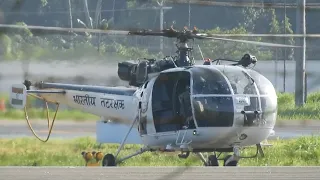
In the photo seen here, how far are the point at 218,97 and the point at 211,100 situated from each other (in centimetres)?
13

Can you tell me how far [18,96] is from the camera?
16016 mm

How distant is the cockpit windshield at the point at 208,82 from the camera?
48.2 feet

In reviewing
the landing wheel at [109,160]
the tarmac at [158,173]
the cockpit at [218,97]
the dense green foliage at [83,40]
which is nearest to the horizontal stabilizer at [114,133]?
the landing wheel at [109,160]

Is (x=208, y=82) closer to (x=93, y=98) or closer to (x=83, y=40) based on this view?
(x=83, y=40)

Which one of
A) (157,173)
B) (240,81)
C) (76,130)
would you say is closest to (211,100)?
(240,81)

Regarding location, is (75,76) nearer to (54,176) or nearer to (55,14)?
(55,14)

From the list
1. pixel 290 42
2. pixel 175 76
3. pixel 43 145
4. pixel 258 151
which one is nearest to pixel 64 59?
pixel 175 76

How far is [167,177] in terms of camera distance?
7.61 meters

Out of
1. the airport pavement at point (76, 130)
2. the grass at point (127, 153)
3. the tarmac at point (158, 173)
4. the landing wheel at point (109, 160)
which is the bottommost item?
the airport pavement at point (76, 130)

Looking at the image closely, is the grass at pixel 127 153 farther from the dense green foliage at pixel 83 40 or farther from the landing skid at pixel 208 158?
the dense green foliage at pixel 83 40

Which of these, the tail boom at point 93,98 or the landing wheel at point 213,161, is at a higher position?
the tail boom at point 93,98

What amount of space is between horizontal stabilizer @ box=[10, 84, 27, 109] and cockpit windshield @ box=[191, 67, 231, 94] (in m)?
3.03

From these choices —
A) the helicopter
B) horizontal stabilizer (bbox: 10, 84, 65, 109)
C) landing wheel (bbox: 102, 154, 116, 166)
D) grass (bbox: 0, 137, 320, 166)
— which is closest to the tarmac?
the helicopter

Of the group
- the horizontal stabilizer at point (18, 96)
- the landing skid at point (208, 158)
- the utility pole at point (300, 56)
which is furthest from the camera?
the utility pole at point (300, 56)
